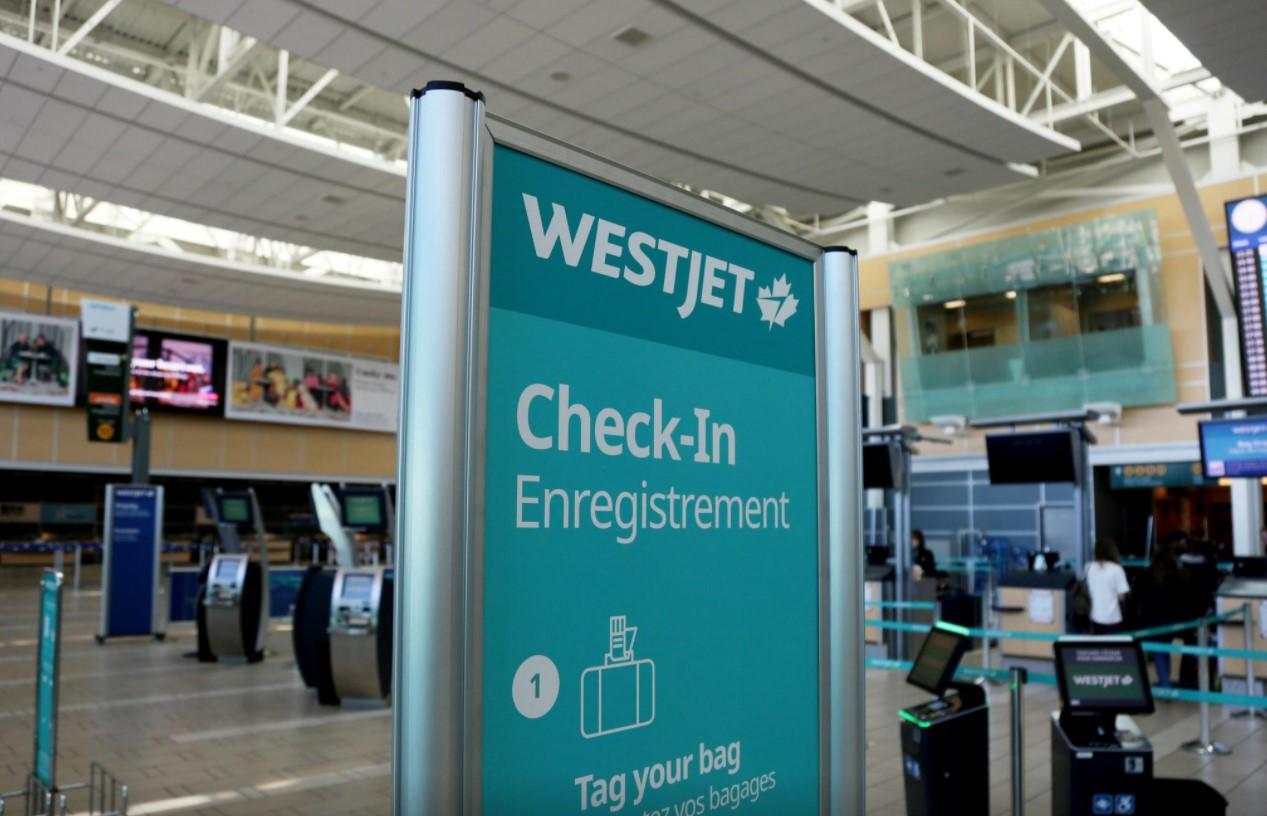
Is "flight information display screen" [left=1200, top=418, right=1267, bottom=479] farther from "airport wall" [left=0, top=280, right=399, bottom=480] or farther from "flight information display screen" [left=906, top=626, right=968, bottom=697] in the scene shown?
"airport wall" [left=0, top=280, right=399, bottom=480]

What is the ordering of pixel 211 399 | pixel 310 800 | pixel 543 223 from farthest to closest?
pixel 211 399 < pixel 310 800 < pixel 543 223

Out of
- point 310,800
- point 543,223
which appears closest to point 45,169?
point 310,800

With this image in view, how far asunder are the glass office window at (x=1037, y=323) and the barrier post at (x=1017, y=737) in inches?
610

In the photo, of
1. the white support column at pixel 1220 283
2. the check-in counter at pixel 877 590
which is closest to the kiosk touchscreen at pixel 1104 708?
the check-in counter at pixel 877 590

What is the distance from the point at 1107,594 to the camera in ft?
30.4

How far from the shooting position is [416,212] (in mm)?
949

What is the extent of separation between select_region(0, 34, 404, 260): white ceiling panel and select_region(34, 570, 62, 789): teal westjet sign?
855 cm

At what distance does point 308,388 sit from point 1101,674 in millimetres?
Result: 24685

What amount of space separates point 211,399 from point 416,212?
25.9 m

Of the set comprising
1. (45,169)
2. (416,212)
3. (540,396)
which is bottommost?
(540,396)

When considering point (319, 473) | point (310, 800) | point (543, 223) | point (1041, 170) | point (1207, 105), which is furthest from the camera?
point (319, 473)

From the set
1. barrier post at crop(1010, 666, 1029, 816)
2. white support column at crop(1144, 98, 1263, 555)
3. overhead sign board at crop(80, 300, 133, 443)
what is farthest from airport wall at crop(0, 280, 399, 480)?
barrier post at crop(1010, 666, 1029, 816)

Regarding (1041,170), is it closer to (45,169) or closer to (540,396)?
(45,169)

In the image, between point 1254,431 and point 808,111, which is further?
point 808,111
